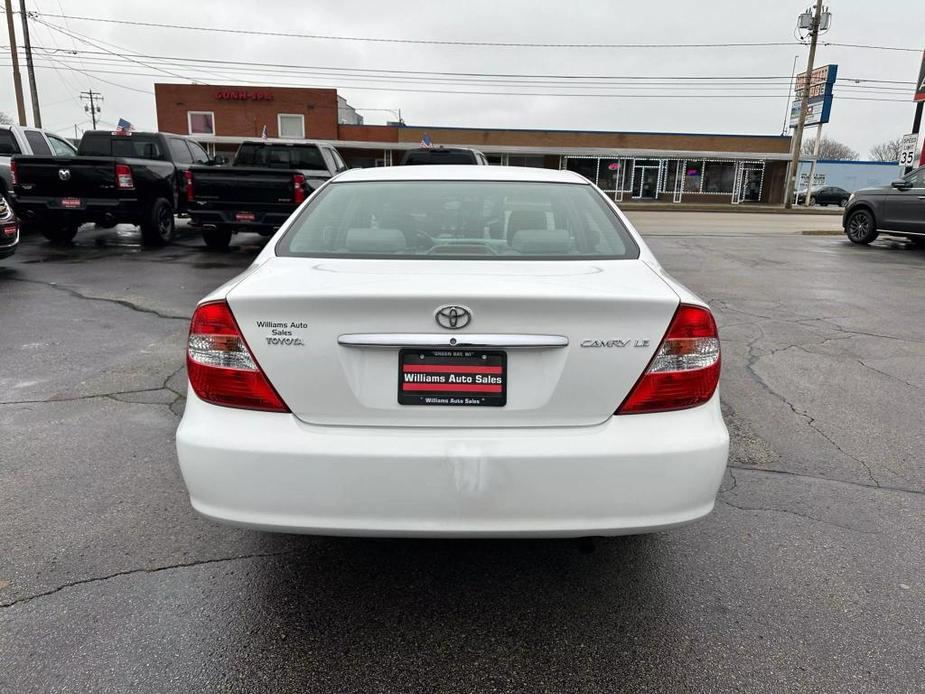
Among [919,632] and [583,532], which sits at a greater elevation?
[583,532]

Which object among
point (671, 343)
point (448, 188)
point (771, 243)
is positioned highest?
point (448, 188)

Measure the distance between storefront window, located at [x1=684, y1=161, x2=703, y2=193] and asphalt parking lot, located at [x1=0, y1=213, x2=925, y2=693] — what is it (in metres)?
41.8

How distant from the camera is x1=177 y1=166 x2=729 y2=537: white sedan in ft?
7.11

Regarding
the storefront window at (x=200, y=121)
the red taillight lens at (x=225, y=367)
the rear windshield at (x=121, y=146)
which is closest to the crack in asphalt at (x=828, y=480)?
the red taillight lens at (x=225, y=367)

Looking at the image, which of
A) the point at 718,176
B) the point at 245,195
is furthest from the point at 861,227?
the point at 718,176

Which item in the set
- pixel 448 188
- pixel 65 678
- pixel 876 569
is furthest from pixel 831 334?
pixel 65 678

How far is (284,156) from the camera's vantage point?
42.5 ft

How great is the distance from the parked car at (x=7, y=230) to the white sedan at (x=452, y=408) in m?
7.86

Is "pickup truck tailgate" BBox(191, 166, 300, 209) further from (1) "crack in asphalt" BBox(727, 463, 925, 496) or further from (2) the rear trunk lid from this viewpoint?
(2) the rear trunk lid

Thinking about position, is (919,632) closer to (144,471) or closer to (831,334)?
(144,471)

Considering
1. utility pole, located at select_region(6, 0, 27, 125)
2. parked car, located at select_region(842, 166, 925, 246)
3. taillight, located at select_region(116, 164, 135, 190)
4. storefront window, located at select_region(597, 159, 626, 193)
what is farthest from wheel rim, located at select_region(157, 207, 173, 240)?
storefront window, located at select_region(597, 159, 626, 193)

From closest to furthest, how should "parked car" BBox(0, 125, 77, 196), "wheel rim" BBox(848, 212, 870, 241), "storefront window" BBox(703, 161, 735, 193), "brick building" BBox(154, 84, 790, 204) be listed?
1. "parked car" BBox(0, 125, 77, 196)
2. "wheel rim" BBox(848, 212, 870, 241)
3. "brick building" BBox(154, 84, 790, 204)
4. "storefront window" BBox(703, 161, 735, 193)

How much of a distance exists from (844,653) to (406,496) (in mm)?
1565

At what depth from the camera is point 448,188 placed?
11.2 feet
